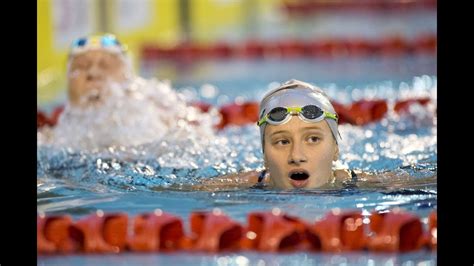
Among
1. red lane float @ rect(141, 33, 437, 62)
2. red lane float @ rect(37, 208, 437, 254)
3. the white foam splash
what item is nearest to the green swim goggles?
red lane float @ rect(37, 208, 437, 254)

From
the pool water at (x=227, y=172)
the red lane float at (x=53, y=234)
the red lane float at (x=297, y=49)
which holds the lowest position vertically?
the red lane float at (x=53, y=234)

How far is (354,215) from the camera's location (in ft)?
11.6

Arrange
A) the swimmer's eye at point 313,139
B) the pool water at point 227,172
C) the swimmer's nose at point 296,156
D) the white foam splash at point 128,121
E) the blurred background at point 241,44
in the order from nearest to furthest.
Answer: the pool water at point 227,172
the swimmer's nose at point 296,156
the swimmer's eye at point 313,139
the white foam splash at point 128,121
the blurred background at point 241,44

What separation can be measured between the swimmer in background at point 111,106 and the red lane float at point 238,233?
158 centimetres

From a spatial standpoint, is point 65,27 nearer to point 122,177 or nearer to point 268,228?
point 122,177

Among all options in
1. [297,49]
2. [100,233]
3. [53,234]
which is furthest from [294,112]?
[297,49]

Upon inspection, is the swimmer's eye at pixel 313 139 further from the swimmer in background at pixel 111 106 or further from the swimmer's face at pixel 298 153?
the swimmer in background at pixel 111 106

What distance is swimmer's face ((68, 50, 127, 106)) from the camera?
535 centimetres

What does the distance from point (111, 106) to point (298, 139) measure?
1.78 meters

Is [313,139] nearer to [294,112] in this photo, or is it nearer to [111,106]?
[294,112]

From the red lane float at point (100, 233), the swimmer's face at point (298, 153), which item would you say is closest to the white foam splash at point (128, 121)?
the swimmer's face at point (298, 153)

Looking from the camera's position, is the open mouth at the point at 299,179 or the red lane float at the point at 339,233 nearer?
the red lane float at the point at 339,233

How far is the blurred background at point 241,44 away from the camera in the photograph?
330 inches

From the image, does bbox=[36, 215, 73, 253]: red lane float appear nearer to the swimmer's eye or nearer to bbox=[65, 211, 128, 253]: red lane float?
bbox=[65, 211, 128, 253]: red lane float
